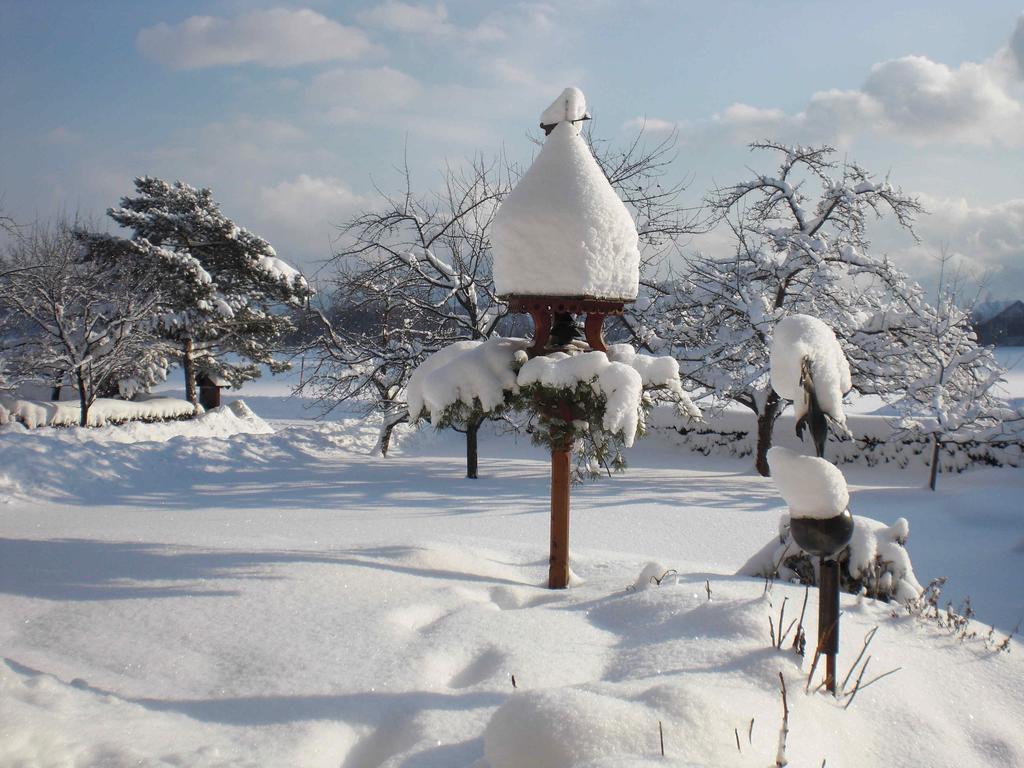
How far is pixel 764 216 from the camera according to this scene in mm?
14773

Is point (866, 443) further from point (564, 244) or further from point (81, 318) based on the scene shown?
point (81, 318)

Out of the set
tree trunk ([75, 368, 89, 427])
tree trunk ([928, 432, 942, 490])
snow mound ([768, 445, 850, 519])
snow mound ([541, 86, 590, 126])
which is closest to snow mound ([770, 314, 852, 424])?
snow mound ([768, 445, 850, 519])

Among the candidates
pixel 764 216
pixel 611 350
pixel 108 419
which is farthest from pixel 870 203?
pixel 108 419

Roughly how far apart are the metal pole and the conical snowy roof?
2.56 meters

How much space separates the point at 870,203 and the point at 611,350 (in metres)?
11.5

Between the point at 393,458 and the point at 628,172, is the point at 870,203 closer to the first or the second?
the point at 628,172

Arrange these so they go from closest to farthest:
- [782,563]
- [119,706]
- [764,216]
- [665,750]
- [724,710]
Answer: [665,750]
[724,710]
[119,706]
[782,563]
[764,216]

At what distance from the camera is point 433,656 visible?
3381 millimetres

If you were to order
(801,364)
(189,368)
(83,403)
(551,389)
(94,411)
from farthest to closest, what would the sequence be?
1. (189,368)
2. (94,411)
3. (83,403)
4. (551,389)
5. (801,364)

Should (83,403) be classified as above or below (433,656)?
above

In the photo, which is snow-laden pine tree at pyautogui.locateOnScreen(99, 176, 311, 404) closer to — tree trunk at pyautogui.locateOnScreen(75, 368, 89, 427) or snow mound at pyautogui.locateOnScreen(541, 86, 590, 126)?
tree trunk at pyautogui.locateOnScreen(75, 368, 89, 427)

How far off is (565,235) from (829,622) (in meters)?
3.06

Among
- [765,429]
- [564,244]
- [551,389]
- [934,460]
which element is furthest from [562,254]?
[934,460]

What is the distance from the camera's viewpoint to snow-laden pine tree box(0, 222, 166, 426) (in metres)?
17.0
